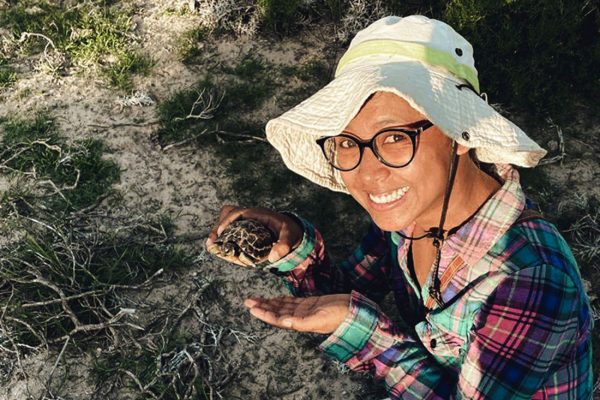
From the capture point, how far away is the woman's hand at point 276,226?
2707 millimetres

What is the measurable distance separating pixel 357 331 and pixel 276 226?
67 centimetres

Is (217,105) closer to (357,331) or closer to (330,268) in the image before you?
(330,268)

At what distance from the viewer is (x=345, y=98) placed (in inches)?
77.8

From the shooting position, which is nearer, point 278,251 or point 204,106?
point 278,251

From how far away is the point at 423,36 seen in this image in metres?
1.99

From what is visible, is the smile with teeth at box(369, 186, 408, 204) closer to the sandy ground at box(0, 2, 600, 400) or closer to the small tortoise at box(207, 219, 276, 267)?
the small tortoise at box(207, 219, 276, 267)

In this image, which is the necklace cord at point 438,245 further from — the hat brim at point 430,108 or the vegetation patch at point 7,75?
the vegetation patch at point 7,75

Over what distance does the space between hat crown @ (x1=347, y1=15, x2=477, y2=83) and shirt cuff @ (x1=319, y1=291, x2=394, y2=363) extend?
3.14 feet

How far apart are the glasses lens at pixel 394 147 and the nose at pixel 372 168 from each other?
37mm

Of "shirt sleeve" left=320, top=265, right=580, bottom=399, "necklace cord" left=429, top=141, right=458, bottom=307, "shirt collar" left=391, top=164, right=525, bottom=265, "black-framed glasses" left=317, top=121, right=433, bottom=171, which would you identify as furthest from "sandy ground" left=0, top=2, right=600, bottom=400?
"black-framed glasses" left=317, top=121, right=433, bottom=171

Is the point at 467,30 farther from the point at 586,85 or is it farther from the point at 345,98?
the point at 345,98

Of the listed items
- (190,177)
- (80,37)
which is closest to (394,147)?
(190,177)

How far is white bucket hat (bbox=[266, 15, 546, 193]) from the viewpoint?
6.02 ft

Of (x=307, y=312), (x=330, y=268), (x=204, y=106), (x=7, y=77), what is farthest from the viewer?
(x=7, y=77)
